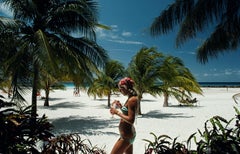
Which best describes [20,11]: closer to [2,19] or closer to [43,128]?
[2,19]

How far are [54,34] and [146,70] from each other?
205 inches

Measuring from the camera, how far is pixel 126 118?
2.86m

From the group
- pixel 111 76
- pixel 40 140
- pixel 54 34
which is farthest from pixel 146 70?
pixel 40 140

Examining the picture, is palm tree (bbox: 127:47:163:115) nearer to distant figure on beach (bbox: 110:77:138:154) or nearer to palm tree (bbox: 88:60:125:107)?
palm tree (bbox: 88:60:125:107)

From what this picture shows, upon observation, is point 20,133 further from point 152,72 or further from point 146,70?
point 152,72

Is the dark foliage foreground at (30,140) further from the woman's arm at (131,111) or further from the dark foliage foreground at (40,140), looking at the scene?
the woman's arm at (131,111)

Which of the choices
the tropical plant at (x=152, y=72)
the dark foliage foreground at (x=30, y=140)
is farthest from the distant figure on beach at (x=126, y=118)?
the tropical plant at (x=152, y=72)

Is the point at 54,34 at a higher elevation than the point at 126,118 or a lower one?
higher

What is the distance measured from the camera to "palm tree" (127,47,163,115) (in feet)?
39.3

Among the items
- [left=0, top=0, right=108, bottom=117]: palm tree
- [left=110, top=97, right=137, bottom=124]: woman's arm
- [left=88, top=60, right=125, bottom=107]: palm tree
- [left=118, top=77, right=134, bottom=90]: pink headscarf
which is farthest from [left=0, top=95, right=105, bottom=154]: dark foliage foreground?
[left=88, top=60, right=125, bottom=107]: palm tree

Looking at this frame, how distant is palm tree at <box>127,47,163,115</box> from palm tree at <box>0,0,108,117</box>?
301cm

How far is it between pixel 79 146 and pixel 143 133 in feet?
19.9

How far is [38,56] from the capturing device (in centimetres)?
736

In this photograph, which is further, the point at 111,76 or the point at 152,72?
the point at 111,76
